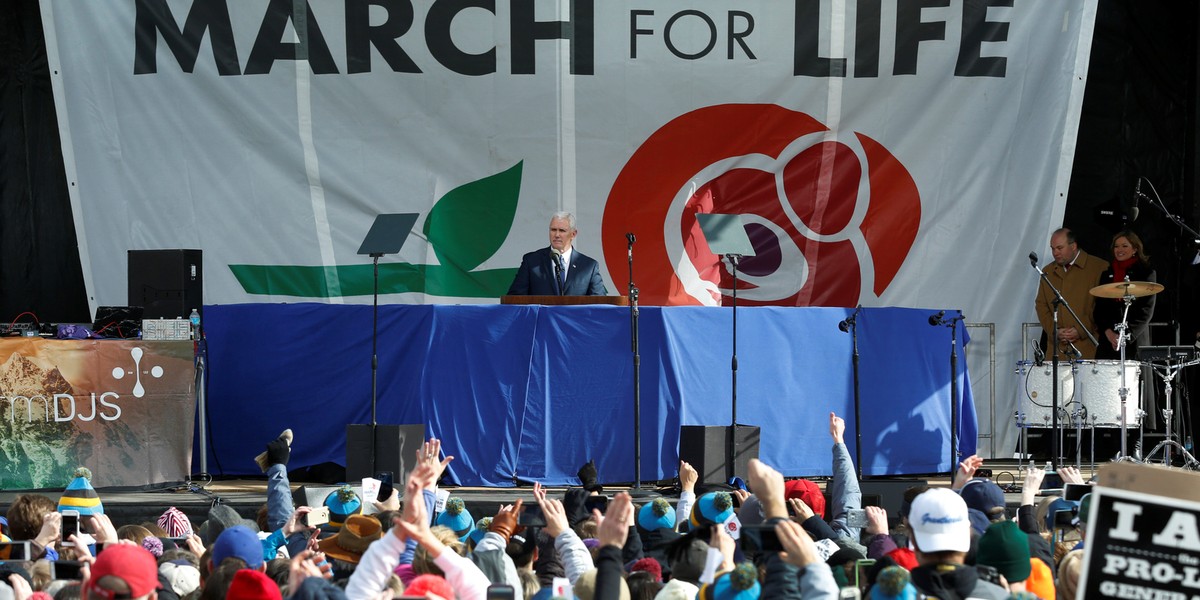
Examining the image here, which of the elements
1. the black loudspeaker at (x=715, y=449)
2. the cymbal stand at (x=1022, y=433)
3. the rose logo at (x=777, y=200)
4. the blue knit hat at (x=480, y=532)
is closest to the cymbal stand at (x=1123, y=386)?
the cymbal stand at (x=1022, y=433)

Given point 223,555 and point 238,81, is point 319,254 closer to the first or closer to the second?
point 238,81

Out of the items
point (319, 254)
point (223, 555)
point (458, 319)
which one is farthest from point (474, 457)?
point (223, 555)

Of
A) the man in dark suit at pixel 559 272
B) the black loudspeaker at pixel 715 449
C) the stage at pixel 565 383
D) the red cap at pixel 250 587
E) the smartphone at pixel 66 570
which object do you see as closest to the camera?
the red cap at pixel 250 587

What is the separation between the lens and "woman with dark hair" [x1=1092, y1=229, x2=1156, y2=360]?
1109cm

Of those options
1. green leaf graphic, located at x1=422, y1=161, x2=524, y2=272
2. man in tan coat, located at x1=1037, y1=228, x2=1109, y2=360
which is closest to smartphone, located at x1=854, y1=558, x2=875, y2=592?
man in tan coat, located at x1=1037, y1=228, x2=1109, y2=360

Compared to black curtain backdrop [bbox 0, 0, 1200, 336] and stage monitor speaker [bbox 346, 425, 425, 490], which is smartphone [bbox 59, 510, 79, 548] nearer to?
stage monitor speaker [bbox 346, 425, 425, 490]

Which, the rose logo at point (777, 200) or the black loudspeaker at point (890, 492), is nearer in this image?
the black loudspeaker at point (890, 492)

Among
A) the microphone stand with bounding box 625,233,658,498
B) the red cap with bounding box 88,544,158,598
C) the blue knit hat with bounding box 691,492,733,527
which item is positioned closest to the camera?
the red cap with bounding box 88,544,158,598

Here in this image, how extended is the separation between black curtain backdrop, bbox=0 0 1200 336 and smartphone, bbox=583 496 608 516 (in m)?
7.07

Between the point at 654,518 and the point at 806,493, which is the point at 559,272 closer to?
the point at 806,493

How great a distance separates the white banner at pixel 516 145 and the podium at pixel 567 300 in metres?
2.42

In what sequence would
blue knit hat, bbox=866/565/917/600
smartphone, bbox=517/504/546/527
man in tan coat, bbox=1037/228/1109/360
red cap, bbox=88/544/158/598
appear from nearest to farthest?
blue knit hat, bbox=866/565/917/600 < red cap, bbox=88/544/158/598 < smartphone, bbox=517/504/546/527 < man in tan coat, bbox=1037/228/1109/360

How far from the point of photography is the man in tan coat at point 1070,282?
458 inches

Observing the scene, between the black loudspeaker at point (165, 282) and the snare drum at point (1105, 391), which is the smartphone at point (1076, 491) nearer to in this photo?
the snare drum at point (1105, 391)
